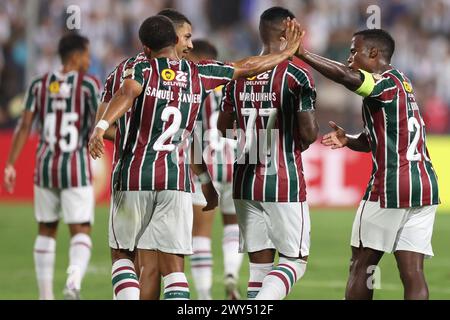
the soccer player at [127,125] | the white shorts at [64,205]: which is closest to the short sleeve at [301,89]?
the soccer player at [127,125]

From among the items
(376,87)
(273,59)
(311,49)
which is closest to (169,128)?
(273,59)

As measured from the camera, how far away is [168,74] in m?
6.29

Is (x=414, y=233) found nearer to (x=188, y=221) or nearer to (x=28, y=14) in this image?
(x=188, y=221)

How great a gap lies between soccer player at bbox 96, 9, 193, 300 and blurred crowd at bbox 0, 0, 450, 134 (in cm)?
1117

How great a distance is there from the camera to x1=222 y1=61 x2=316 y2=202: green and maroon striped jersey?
22.1 ft

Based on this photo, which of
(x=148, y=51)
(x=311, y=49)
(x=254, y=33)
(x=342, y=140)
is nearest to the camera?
(x=148, y=51)

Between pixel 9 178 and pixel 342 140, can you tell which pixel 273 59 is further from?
pixel 9 178

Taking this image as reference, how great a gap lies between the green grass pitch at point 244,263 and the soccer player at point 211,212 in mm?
255

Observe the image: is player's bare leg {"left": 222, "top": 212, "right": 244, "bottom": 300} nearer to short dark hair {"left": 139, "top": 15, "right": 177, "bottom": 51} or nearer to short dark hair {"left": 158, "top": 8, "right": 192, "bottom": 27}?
short dark hair {"left": 158, "top": 8, "right": 192, "bottom": 27}

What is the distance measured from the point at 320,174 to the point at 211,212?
7.20 meters

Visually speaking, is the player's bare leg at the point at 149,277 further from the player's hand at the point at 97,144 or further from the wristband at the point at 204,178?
the player's hand at the point at 97,144

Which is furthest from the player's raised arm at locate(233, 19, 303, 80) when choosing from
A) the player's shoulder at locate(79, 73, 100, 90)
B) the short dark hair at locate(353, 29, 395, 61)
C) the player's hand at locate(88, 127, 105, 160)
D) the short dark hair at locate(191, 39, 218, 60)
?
the player's shoulder at locate(79, 73, 100, 90)

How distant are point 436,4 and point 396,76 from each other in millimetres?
13374

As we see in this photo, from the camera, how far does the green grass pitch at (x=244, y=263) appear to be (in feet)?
30.1
